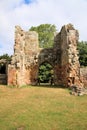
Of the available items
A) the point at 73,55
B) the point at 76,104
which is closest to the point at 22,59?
the point at 73,55

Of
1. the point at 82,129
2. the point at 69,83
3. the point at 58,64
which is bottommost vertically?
the point at 82,129

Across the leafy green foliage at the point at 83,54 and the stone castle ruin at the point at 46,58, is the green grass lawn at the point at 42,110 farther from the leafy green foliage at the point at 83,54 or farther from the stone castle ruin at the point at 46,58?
the leafy green foliage at the point at 83,54

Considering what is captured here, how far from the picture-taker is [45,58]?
28.8m

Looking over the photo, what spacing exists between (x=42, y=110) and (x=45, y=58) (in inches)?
521

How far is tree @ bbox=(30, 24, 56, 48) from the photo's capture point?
45500mm

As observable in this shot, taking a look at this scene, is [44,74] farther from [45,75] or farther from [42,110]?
[42,110]

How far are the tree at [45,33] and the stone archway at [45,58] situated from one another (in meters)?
16.2

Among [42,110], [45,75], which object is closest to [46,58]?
[45,75]

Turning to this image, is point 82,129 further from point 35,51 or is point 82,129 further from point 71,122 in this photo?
point 35,51

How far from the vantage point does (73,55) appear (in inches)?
963

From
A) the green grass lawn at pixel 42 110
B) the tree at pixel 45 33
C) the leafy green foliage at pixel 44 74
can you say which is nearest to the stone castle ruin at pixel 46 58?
the green grass lawn at pixel 42 110

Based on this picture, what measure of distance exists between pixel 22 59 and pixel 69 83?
491 cm

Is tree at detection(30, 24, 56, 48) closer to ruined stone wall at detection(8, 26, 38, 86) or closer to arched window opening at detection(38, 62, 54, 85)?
arched window opening at detection(38, 62, 54, 85)

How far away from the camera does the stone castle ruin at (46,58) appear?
2442cm
